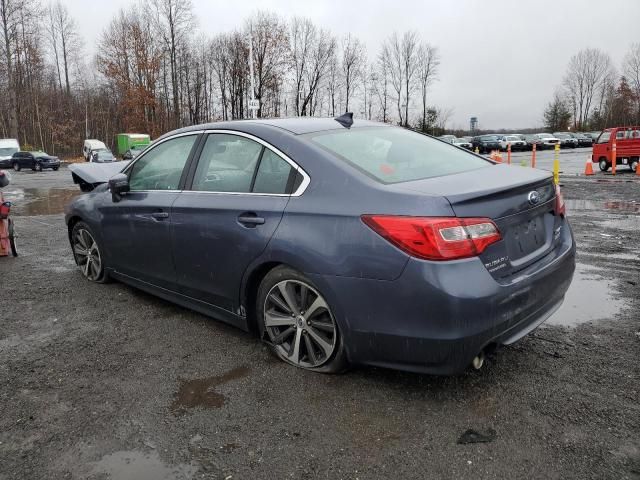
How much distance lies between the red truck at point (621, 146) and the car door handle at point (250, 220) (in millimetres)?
20308

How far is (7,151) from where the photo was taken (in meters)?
42.2

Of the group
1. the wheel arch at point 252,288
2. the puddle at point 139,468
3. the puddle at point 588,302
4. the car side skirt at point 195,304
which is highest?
the wheel arch at point 252,288

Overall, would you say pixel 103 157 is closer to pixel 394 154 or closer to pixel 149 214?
pixel 149 214

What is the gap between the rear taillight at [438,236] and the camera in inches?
102

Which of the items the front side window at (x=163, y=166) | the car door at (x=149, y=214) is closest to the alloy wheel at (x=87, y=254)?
the car door at (x=149, y=214)

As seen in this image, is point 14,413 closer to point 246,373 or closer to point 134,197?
point 246,373

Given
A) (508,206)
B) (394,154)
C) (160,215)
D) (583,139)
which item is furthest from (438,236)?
(583,139)

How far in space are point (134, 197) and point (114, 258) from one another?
28.8 inches

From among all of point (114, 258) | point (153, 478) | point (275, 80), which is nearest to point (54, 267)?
point (114, 258)

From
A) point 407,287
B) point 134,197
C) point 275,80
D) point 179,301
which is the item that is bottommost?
point 179,301

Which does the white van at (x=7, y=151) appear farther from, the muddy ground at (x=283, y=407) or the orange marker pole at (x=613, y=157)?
the muddy ground at (x=283, y=407)

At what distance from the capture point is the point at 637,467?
230cm

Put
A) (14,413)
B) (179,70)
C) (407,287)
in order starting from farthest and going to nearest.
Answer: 1. (179,70)
2. (14,413)
3. (407,287)

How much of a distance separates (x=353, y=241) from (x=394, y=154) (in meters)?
0.92
